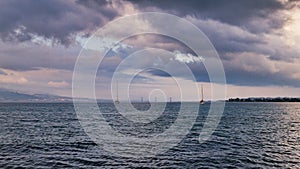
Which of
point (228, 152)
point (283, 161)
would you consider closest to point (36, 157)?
point (228, 152)

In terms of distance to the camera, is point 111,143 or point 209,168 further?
point 111,143

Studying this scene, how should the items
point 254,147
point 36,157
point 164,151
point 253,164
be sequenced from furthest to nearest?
point 254,147 → point 164,151 → point 36,157 → point 253,164

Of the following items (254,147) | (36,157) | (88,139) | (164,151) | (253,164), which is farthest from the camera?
(88,139)

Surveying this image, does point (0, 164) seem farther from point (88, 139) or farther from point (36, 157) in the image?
point (88, 139)

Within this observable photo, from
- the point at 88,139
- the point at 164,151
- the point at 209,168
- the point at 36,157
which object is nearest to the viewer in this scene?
the point at 209,168

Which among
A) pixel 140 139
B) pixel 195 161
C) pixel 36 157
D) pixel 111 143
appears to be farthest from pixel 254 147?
pixel 36 157

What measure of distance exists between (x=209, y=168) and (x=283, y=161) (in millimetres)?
11344

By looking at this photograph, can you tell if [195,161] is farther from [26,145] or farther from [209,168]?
[26,145]

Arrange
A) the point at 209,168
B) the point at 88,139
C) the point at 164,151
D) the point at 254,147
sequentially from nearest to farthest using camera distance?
1. the point at 209,168
2. the point at 164,151
3. the point at 254,147
4. the point at 88,139

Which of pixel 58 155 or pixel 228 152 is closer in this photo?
pixel 58 155

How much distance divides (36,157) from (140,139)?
66.2 ft

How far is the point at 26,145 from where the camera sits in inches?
1797

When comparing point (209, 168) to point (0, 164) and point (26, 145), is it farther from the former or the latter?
point (26, 145)

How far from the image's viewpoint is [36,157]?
36.3 metres
